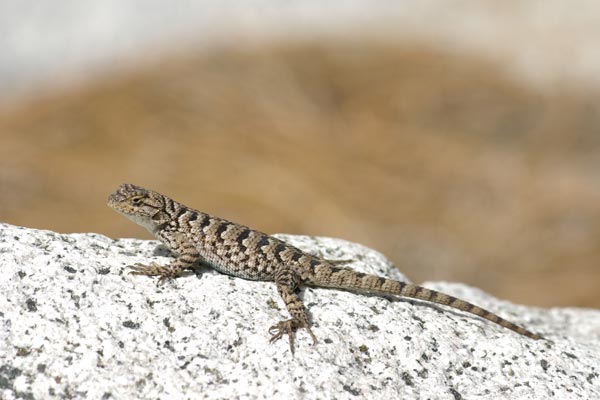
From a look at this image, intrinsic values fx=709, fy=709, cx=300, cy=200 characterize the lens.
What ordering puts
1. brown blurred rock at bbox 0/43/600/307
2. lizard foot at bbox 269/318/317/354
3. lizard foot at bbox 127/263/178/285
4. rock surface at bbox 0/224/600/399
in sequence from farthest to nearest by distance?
1. brown blurred rock at bbox 0/43/600/307
2. lizard foot at bbox 127/263/178/285
3. lizard foot at bbox 269/318/317/354
4. rock surface at bbox 0/224/600/399

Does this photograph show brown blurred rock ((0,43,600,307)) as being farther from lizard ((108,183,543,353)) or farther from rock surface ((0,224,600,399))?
rock surface ((0,224,600,399))

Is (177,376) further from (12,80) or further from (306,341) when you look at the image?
(12,80)

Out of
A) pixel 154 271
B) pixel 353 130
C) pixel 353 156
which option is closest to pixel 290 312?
pixel 154 271

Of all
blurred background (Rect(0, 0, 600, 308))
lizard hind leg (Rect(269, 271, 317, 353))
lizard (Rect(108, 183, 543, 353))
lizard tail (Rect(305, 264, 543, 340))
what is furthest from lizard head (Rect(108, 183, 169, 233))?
blurred background (Rect(0, 0, 600, 308))

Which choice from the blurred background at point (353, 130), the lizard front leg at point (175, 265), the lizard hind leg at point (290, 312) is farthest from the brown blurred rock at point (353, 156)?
the lizard hind leg at point (290, 312)

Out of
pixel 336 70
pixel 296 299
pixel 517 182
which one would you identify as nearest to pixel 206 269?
pixel 296 299

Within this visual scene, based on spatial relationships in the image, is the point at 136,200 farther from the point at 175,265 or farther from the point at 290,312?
the point at 290,312
